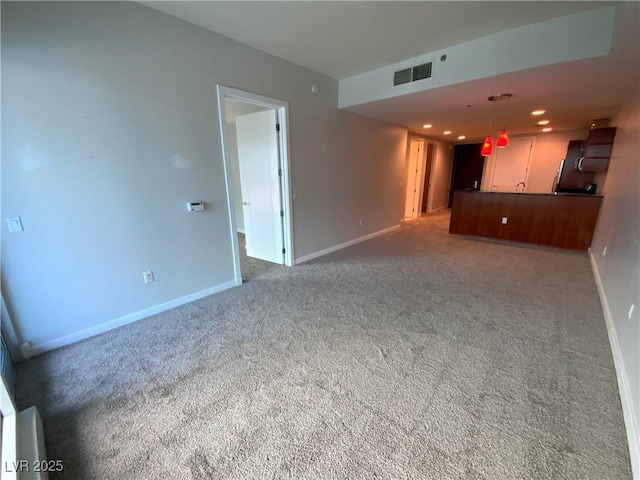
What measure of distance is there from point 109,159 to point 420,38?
10.8 feet

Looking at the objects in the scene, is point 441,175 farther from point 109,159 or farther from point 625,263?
point 109,159

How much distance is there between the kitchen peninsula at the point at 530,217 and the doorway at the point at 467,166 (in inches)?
139

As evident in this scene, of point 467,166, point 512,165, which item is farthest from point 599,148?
point 467,166

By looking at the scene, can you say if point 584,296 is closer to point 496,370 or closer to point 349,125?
point 496,370

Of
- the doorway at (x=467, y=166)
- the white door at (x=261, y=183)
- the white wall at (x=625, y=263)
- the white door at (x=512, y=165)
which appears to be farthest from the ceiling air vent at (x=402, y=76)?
the doorway at (x=467, y=166)

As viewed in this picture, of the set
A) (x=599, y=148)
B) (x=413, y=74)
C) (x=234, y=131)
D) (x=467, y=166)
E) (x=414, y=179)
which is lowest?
(x=414, y=179)

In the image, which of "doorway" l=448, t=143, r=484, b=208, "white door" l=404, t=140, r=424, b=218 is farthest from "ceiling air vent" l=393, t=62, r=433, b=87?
"doorway" l=448, t=143, r=484, b=208

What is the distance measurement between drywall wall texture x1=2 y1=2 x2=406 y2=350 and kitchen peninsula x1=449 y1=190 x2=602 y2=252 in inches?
174

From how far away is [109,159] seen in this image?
7.61 ft

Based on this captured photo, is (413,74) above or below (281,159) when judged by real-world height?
above

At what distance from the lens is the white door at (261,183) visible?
152 inches

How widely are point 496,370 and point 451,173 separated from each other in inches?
344

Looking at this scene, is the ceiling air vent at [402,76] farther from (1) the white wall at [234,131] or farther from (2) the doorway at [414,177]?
(2) the doorway at [414,177]

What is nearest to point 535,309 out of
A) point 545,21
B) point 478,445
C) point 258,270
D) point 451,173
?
point 478,445
